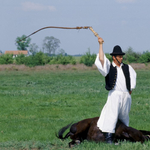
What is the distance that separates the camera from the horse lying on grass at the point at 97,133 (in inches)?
248

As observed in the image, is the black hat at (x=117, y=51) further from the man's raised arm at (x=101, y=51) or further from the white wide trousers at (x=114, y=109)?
the white wide trousers at (x=114, y=109)

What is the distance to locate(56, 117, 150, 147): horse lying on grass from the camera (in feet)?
20.7

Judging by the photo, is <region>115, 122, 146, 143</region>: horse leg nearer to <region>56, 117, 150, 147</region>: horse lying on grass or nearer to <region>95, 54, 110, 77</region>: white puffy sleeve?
<region>56, 117, 150, 147</region>: horse lying on grass

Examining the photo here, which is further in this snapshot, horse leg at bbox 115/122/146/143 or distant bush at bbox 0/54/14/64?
distant bush at bbox 0/54/14/64

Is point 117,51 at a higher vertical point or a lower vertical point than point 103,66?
higher

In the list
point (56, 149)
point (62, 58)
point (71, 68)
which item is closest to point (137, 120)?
point (56, 149)

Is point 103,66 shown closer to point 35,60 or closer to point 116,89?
point 116,89

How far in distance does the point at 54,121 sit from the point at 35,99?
18.5ft

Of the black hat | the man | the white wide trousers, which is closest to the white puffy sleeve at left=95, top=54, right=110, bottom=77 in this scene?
the man

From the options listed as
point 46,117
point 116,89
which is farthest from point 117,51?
point 46,117

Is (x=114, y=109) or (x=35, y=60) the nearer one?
(x=114, y=109)

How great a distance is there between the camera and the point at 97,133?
6.45m

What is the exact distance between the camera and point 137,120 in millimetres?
10602

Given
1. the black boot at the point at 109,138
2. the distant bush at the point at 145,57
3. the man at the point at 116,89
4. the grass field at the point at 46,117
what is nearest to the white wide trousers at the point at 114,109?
the man at the point at 116,89
